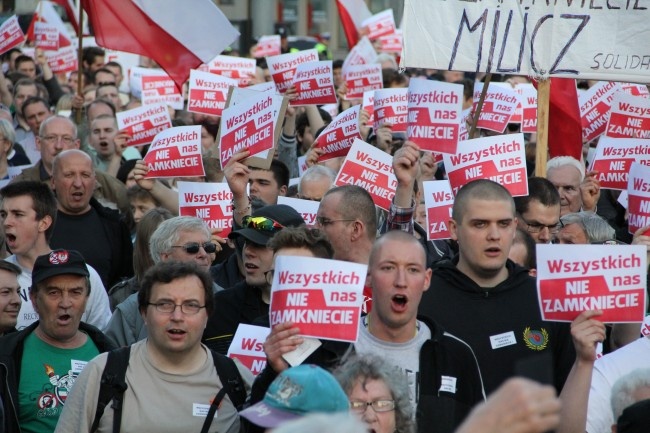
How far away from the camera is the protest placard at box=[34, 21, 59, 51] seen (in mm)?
18188

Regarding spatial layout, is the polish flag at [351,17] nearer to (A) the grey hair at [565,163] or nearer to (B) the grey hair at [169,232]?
(A) the grey hair at [565,163]

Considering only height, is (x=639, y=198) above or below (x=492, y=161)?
below

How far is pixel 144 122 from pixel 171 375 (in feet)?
21.8

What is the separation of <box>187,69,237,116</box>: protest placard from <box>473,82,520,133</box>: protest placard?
2572mm

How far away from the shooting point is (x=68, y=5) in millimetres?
16844

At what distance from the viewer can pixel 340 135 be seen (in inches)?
396

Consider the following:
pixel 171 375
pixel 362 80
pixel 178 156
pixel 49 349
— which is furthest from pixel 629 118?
pixel 171 375

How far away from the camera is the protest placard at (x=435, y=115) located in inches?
318

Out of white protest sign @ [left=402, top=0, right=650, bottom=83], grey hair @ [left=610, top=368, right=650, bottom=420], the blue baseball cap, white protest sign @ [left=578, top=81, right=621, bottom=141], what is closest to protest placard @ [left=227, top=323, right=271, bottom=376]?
grey hair @ [left=610, top=368, right=650, bottom=420]

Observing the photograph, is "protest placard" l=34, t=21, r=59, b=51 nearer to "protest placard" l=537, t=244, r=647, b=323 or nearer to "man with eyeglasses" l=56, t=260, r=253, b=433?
"man with eyeglasses" l=56, t=260, r=253, b=433

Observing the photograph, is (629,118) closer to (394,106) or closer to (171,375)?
(394,106)

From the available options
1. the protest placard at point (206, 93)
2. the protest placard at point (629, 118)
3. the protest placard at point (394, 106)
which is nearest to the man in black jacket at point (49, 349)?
the protest placard at point (394, 106)

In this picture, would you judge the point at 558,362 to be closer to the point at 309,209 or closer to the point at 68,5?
the point at 309,209

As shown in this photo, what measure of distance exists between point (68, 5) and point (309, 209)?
966cm
